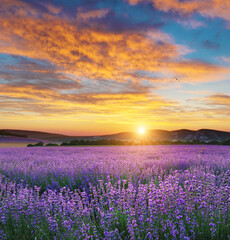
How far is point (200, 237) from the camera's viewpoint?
1.88 m

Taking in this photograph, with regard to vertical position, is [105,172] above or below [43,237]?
above

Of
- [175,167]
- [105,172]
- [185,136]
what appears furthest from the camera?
[185,136]

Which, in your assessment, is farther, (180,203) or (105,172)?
(105,172)

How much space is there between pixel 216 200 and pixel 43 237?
5.83ft

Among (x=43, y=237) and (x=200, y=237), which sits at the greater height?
(x=200, y=237)

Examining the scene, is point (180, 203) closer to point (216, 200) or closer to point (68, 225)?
point (216, 200)

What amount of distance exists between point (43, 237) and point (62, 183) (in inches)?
85.6

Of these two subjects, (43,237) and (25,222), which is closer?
(43,237)

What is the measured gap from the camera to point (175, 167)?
5.71 m

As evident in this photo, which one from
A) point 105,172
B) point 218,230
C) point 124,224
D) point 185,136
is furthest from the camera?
point 185,136

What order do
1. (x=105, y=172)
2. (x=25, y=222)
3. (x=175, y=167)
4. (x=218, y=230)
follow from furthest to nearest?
1. (x=175, y=167)
2. (x=105, y=172)
3. (x=25, y=222)
4. (x=218, y=230)

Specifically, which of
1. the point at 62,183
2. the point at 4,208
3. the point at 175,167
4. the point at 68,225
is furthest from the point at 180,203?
the point at 175,167

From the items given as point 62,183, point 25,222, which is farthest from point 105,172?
point 25,222

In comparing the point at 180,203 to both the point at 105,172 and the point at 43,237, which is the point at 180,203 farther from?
the point at 105,172
